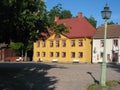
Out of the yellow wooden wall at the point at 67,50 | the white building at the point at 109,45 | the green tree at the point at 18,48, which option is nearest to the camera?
the green tree at the point at 18,48

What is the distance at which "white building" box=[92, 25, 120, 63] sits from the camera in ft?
241

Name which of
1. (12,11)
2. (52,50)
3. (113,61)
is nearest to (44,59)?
(52,50)

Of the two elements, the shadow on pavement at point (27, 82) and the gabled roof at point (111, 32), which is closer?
the shadow on pavement at point (27, 82)

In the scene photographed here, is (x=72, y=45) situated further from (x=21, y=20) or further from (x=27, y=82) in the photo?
(x=21, y=20)

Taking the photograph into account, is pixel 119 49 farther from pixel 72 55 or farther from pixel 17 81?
pixel 17 81

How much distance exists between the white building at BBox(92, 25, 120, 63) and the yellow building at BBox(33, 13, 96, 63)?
69.9 inches

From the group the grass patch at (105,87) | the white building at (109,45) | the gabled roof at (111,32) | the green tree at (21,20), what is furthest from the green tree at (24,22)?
the gabled roof at (111,32)

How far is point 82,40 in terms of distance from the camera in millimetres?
78500

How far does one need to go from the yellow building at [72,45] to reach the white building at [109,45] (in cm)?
178

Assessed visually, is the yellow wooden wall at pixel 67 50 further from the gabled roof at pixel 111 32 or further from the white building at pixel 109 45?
the gabled roof at pixel 111 32

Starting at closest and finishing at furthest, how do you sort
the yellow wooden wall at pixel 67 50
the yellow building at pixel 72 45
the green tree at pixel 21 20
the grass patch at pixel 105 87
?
the green tree at pixel 21 20
the grass patch at pixel 105 87
the yellow wooden wall at pixel 67 50
the yellow building at pixel 72 45

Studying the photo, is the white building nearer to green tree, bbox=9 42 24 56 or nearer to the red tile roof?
the red tile roof

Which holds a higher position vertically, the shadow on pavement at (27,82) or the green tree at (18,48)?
the green tree at (18,48)

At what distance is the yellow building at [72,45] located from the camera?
77938 mm
